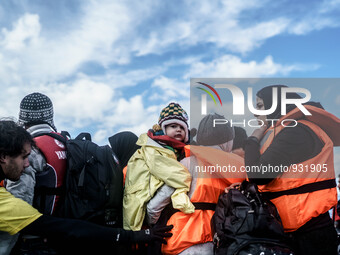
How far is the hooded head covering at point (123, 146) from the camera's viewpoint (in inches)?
168

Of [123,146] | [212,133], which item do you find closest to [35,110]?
[123,146]

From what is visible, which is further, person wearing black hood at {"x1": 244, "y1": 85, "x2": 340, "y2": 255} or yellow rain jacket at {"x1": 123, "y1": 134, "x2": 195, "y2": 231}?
yellow rain jacket at {"x1": 123, "y1": 134, "x2": 195, "y2": 231}

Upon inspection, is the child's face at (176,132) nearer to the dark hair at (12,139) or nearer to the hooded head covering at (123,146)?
the hooded head covering at (123,146)

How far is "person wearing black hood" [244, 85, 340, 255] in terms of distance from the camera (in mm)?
2938

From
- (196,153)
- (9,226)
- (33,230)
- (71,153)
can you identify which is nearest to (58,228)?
(33,230)

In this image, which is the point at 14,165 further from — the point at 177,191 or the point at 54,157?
the point at 177,191

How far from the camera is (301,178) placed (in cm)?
297

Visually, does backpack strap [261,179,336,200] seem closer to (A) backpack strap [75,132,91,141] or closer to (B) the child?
(B) the child

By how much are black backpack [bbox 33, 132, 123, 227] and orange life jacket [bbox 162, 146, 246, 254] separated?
0.62 meters

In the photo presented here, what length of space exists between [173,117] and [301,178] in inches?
65.3

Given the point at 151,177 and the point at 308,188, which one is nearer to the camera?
the point at 308,188

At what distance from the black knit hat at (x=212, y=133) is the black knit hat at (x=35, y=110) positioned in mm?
1608

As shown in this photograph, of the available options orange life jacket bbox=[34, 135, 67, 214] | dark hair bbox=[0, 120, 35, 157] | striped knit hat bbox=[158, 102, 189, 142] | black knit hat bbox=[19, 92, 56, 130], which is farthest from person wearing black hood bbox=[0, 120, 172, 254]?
striped knit hat bbox=[158, 102, 189, 142]

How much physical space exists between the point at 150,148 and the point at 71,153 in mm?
767
